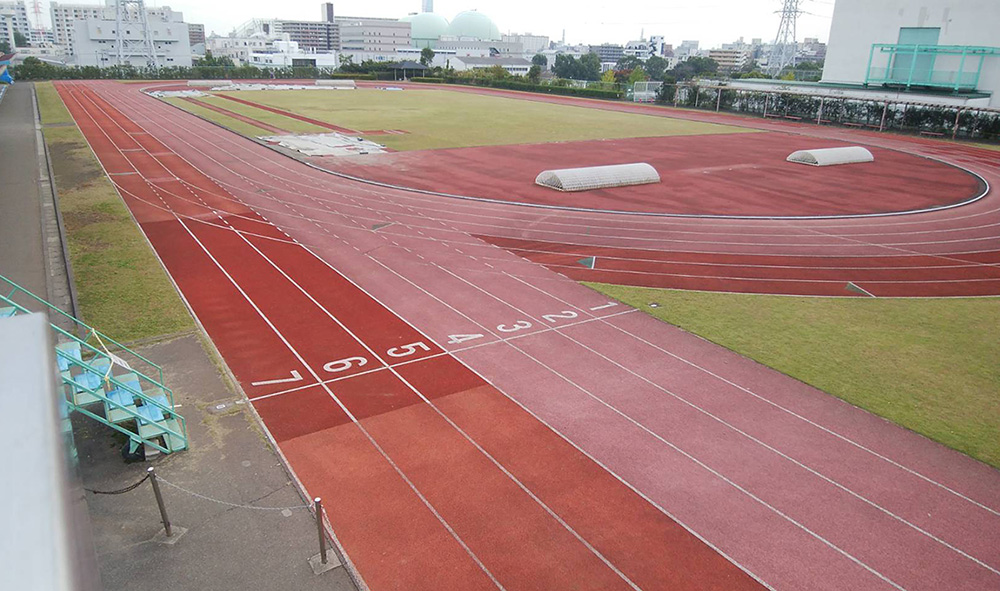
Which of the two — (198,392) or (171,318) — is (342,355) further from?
(171,318)

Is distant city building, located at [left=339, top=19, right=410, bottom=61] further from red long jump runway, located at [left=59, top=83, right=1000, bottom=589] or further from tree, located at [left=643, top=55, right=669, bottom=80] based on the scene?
red long jump runway, located at [left=59, top=83, right=1000, bottom=589]

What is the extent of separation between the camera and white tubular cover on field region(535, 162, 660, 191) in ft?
95.1

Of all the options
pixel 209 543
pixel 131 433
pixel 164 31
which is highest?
pixel 164 31

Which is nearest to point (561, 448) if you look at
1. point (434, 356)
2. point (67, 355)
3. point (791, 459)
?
point (791, 459)

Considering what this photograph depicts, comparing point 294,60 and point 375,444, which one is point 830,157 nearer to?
point 375,444

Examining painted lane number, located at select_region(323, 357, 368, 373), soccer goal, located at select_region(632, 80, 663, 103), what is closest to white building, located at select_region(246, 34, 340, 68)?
soccer goal, located at select_region(632, 80, 663, 103)

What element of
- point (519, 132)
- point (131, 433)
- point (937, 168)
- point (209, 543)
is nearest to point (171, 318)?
point (131, 433)

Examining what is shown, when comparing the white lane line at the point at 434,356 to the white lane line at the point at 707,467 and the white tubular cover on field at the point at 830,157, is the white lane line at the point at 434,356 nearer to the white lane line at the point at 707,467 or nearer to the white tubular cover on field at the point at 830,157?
the white lane line at the point at 707,467

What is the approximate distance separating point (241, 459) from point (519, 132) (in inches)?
1610

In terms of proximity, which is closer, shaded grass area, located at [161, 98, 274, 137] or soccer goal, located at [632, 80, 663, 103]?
shaded grass area, located at [161, 98, 274, 137]

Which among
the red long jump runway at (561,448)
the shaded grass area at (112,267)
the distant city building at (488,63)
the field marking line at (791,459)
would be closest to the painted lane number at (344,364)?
the red long jump runway at (561,448)

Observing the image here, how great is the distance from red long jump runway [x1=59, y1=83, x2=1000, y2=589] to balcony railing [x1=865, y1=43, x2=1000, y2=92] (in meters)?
54.9

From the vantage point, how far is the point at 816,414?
12.0 meters

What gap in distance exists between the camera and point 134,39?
11412cm
